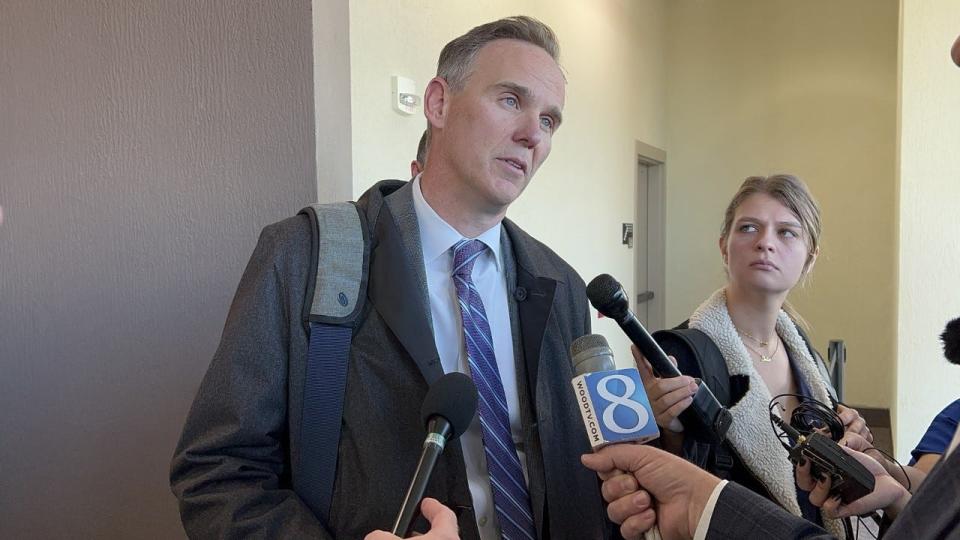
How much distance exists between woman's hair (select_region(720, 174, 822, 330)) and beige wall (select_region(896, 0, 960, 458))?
2.01m

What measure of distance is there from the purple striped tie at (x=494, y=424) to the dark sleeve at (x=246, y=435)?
0.31 m

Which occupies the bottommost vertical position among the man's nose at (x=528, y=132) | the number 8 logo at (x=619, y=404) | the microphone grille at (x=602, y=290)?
the number 8 logo at (x=619, y=404)

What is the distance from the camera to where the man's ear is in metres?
1.44

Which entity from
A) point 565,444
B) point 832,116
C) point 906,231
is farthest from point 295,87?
point 832,116

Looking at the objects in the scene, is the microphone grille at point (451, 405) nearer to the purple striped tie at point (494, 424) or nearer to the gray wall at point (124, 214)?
the purple striped tie at point (494, 424)

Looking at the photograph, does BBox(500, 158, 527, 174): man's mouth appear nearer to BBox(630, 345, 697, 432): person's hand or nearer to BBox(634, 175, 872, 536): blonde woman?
BBox(630, 345, 697, 432): person's hand

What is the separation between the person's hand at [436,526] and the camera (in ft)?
2.52

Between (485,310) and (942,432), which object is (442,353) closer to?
(485,310)

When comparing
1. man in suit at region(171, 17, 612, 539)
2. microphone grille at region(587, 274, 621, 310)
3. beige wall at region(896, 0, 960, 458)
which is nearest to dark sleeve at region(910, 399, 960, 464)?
man in suit at region(171, 17, 612, 539)

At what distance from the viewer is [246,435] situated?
1.08 meters

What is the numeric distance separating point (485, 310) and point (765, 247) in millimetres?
983

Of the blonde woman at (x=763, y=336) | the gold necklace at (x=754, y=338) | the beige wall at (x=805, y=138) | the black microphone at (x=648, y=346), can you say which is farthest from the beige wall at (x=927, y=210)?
the black microphone at (x=648, y=346)

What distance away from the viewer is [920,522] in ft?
2.23

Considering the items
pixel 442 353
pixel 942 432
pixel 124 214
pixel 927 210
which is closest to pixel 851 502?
pixel 942 432
